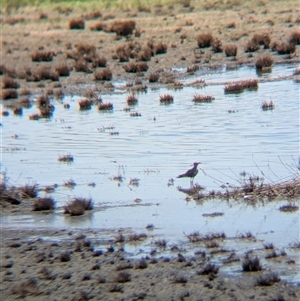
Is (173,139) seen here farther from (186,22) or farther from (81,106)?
(186,22)

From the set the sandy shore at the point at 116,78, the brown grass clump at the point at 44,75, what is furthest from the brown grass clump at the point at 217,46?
the brown grass clump at the point at 44,75

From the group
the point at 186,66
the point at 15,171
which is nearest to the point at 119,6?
the point at 186,66

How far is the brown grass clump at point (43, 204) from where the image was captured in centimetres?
1422

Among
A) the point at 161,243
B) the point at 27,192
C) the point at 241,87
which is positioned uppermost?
the point at 241,87

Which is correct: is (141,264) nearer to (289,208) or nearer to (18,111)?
(289,208)

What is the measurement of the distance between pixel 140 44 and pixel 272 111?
14998 millimetres

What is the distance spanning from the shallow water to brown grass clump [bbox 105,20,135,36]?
11.5 m

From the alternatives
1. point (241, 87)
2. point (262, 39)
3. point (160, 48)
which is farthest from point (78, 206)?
point (160, 48)

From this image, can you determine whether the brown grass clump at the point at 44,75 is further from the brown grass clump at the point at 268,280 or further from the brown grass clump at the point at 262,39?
the brown grass clump at the point at 268,280

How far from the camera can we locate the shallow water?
42.4 ft

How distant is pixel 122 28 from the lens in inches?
1490

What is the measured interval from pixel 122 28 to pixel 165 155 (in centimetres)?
2105

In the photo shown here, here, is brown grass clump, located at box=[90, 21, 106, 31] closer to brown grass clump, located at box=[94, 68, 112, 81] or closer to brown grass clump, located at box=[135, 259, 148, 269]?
brown grass clump, located at box=[94, 68, 112, 81]

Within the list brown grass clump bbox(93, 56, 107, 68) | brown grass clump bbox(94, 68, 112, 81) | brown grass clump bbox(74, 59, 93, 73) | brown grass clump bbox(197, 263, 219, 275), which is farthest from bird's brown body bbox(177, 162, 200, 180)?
brown grass clump bbox(93, 56, 107, 68)
